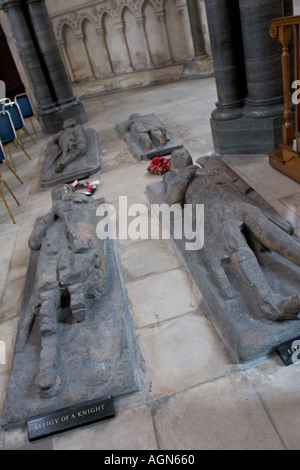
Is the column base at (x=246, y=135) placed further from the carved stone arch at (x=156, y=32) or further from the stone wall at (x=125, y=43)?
the carved stone arch at (x=156, y=32)

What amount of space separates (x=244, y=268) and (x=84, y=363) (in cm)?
109

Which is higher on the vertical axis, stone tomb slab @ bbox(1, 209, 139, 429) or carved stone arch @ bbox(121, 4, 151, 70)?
carved stone arch @ bbox(121, 4, 151, 70)

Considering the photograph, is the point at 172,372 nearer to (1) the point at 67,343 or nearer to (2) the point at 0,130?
(1) the point at 67,343

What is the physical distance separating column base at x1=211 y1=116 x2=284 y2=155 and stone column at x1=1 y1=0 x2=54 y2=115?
5.08 meters

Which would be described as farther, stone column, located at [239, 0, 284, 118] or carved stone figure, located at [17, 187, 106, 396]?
stone column, located at [239, 0, 284, 118]

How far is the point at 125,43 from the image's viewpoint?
1253 centimetres

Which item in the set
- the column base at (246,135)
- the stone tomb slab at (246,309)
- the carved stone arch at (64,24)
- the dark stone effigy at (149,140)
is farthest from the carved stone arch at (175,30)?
the stone tomb slab at (246,309)

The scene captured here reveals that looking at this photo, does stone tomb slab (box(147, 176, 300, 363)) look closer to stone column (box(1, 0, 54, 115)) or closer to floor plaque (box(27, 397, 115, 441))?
floor plaque (box(27, 397, 115, 441))

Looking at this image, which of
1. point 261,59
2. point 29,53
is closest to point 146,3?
point 29,53

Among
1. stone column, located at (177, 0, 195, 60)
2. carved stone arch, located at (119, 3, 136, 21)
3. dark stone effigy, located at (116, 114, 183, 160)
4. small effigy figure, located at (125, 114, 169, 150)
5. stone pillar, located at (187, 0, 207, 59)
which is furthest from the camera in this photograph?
carved stone arch, located at (119, 3, 136, 21)

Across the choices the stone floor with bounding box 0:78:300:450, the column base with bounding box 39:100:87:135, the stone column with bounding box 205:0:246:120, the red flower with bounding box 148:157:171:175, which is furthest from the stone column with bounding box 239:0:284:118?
the column base with bounding box 39:100:87:135

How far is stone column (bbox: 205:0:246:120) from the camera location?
4.51 meters

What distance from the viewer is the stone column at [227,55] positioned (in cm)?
451

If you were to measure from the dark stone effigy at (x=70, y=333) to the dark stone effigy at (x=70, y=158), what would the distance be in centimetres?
251
